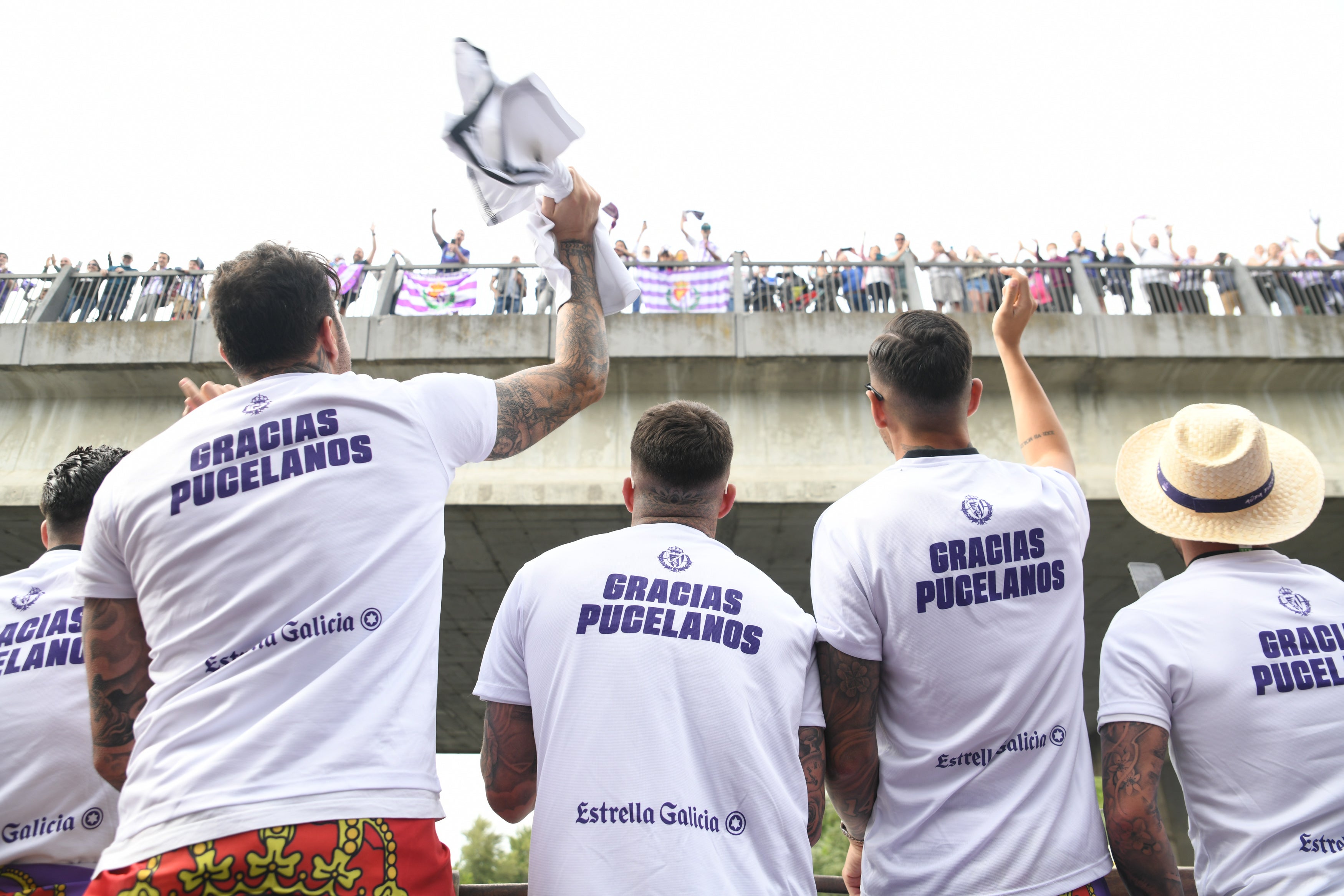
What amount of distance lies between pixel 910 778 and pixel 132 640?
2.12m

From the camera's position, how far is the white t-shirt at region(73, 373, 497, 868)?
164 cm

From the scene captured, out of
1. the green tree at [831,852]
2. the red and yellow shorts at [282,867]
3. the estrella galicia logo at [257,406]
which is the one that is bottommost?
the green tree at [831,852]

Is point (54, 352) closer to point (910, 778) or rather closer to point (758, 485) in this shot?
point (758, 485)

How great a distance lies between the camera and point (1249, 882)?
239 centimetres

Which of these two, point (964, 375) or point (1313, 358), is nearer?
point (964, 375)

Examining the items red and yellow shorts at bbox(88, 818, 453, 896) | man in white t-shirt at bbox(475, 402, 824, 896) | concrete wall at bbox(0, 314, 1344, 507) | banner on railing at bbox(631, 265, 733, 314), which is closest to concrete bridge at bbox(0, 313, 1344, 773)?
concrete wall at bbox(0, 314, 1344, 507)

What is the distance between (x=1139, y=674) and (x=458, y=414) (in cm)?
217

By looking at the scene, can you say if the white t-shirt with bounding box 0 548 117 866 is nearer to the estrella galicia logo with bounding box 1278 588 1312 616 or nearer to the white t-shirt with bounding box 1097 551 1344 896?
the white t-shirt with bounding box 1097 551 1344 896

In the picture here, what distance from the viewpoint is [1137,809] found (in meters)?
2.46

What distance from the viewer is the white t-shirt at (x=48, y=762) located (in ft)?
8.73

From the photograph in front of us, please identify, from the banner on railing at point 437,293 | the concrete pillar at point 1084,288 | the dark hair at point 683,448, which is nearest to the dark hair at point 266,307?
the dark hair at point 683,448

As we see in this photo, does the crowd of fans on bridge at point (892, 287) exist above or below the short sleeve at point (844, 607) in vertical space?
above

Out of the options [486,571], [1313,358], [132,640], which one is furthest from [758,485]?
[132,640]

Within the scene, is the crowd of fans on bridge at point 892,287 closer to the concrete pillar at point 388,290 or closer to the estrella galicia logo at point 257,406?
the concrete pillar at point 388,290
